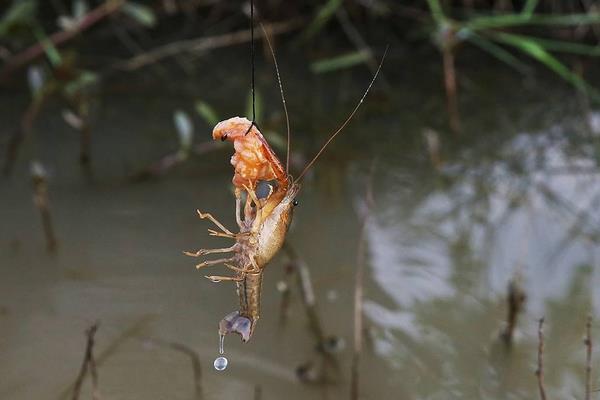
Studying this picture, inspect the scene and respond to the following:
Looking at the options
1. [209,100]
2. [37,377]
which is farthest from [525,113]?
[37,377]

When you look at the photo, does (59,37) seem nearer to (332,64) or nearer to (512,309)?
(332,64)

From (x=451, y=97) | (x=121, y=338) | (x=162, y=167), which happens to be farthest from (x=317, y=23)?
(x=121, y=338)

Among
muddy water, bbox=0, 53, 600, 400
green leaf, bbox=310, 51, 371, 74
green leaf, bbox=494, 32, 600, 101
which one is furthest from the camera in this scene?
green leaf, bbox=310, 51, 371, 74

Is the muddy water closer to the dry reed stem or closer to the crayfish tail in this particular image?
the dry reed stem

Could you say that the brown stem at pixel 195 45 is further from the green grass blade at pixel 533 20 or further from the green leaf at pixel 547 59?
the green leaf at pixel 547 59

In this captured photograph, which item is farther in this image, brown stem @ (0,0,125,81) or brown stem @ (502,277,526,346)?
brown stem @ (0,0,125,81)

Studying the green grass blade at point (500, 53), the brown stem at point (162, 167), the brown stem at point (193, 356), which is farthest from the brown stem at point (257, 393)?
the green grass blade at point (500, 53)

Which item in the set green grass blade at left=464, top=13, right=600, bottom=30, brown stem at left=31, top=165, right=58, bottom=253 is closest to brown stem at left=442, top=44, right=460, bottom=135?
green grass blade at left=464, top=13, right=600, bottom=30

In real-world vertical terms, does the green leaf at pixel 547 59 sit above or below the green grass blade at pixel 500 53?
below
